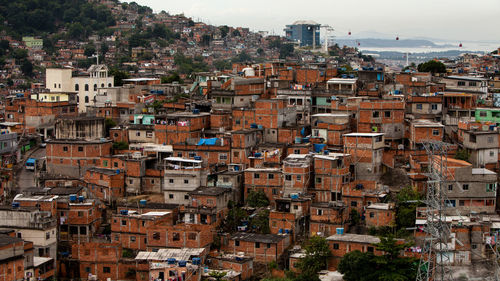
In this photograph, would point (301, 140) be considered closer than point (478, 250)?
No

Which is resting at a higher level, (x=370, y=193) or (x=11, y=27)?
(x=11, y=27)

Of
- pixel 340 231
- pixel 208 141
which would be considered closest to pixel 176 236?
pixel 340 231

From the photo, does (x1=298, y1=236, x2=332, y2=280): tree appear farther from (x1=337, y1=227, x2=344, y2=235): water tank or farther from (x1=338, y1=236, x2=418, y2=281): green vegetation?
(x1=338, y1=236, x2=418, y2=281): green vegetation

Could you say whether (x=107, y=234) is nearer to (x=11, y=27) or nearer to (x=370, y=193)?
(x=370, y=193)

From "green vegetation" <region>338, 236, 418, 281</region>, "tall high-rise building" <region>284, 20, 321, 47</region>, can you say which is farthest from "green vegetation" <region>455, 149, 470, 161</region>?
"tall high-rise building" <region>284, 20, 321, 47</region>

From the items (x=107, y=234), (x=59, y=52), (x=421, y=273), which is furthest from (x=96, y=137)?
(x=59, y=52)

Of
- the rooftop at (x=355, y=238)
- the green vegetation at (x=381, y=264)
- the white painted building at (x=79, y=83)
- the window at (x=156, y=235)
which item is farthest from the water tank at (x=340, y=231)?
the white painted building at (x=79, y=83)

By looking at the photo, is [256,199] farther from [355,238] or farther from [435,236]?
[435,236]

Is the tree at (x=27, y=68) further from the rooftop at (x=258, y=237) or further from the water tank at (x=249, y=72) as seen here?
the rooftop at (x=258, y=237)
